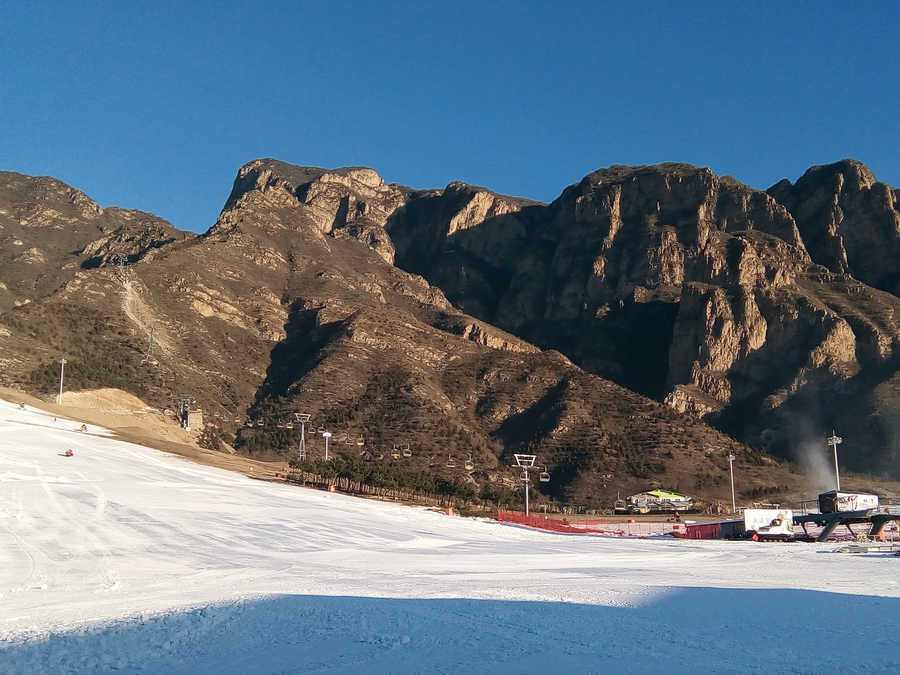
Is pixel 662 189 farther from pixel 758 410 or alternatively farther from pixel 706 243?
pixel 758 410

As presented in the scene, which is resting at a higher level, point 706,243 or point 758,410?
point 706,243

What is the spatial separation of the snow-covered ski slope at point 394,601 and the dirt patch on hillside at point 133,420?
1190 inches

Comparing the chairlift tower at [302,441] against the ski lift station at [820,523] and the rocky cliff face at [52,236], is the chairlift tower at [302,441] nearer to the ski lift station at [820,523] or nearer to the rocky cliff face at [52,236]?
the ski lift station at [820,523]

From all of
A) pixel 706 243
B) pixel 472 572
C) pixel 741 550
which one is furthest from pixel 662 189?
pixel 472 572

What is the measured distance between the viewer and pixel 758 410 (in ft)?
351

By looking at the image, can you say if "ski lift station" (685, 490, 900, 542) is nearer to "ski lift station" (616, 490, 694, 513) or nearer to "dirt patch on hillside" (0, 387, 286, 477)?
"ski lift station" (616, 490, 694, 513)

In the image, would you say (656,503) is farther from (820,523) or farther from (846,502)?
(820,523)

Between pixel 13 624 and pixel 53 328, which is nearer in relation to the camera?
pixel 13 624

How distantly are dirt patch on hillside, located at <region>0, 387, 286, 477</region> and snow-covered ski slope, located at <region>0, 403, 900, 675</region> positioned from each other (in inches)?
1190

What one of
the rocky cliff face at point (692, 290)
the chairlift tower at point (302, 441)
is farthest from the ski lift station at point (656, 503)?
the rocky cliff face at point (692, 290)


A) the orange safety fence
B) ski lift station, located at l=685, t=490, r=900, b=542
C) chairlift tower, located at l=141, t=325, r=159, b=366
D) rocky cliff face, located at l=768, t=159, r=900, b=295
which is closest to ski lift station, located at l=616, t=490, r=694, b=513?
the orange safety fence

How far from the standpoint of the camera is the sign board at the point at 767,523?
38.4m

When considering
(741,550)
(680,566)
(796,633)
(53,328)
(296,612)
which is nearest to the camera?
(796,633)

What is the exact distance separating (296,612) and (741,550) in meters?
23.2
